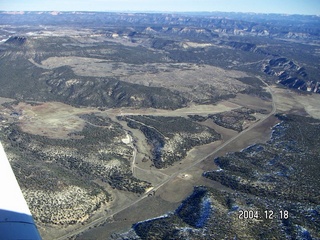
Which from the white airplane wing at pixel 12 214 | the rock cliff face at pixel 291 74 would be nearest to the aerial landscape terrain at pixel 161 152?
the rock cliff face at pixel 291 74

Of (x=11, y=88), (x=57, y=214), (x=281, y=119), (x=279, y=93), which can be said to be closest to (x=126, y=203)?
(x=57, y=214)

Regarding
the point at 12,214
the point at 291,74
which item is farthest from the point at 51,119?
the point at 291,74

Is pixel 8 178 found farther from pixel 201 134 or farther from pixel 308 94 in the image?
pixel 308 94

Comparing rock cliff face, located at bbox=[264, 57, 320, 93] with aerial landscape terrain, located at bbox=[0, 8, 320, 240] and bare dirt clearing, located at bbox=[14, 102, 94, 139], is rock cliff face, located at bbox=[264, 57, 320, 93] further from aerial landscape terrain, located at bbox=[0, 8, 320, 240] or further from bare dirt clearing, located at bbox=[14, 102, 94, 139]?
bare dirt clearing, located at bbox=[14, 102, 94, 139]

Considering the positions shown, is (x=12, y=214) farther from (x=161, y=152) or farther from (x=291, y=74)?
(x=291, y=74)

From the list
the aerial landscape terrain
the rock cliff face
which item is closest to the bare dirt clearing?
the aerial landscape terrain

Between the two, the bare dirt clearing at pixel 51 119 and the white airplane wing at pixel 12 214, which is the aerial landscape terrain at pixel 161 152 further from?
the white airplane wing at pixel 12 214

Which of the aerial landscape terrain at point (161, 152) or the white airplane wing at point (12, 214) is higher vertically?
the white airplane wing at point (12, 214)
